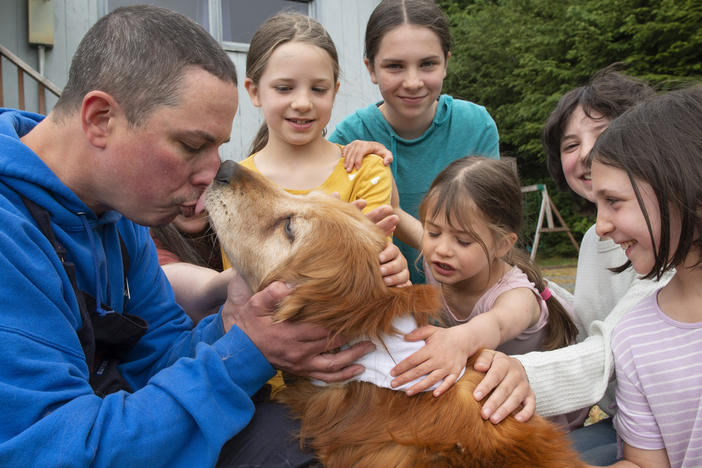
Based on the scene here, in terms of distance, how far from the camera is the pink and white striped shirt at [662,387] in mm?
2023

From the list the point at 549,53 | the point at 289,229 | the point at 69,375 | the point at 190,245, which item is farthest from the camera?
the point at 549,53

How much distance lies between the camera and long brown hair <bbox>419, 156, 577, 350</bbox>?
9.75ft

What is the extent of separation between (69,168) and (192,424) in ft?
3.27

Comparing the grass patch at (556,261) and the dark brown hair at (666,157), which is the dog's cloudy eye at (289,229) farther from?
the grass patch at (556,261)

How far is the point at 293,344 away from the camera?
1883mm

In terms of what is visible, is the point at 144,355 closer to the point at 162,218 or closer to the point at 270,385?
the point at 270,385

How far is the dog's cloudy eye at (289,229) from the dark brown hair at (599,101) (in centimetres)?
189

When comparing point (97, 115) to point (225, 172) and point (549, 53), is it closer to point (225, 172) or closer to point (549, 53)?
point (225, 172)

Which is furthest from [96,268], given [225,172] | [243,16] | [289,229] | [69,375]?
[243,16]

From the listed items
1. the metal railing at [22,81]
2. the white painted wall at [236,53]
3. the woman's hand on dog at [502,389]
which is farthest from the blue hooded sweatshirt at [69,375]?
the white painted wall at [236,53]

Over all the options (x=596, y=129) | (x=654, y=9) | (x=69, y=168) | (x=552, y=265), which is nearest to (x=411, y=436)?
(x=69, y=168)

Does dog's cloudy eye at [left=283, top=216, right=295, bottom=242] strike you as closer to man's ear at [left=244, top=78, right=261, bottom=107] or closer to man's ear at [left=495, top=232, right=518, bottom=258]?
man's ear at [left=495, top=232, right=518, bottom=258]

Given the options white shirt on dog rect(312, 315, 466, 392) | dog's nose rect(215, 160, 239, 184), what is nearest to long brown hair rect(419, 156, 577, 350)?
white shirt on dog rect(312, 315, 466, 392)

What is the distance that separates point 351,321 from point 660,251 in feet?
3.85
